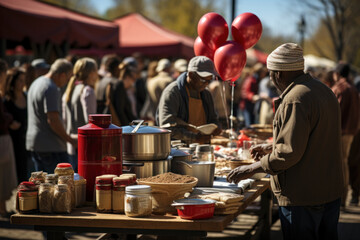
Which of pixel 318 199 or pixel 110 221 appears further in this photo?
pixel 318 199

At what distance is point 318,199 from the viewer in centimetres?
327

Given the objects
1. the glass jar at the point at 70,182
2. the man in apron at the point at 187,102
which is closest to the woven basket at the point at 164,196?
the glass jar at the point at 70,182

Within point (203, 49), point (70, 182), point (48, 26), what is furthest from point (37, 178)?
point (48, 26)

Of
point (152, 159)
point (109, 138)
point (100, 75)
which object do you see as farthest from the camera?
point (100, 75)

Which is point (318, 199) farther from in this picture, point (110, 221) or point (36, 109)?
point (36, 109)

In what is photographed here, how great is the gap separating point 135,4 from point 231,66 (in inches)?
1718

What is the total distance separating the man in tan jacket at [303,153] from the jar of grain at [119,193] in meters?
0.92

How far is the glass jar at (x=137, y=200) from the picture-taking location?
287 centimetres

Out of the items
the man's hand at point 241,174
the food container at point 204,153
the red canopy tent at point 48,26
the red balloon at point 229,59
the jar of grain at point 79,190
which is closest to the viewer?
the jar of grain at point 79,190

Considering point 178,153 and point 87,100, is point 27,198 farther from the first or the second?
point 87,100

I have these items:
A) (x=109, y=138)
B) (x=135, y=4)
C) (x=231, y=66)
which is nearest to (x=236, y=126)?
(x=231, y=66)

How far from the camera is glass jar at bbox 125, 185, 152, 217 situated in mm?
2865

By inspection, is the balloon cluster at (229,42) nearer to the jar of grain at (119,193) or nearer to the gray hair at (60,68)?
the gray hair at (60,68)

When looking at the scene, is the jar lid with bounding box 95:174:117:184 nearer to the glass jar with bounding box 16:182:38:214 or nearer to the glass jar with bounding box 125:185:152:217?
the glass jar with bounding box 125:185:152:217
